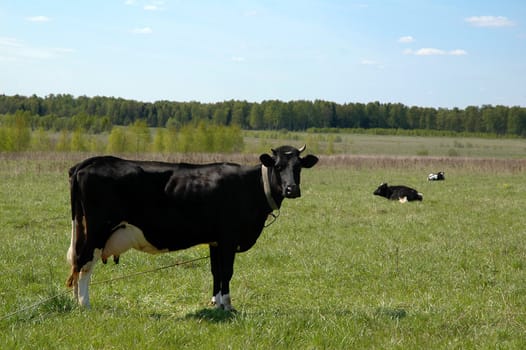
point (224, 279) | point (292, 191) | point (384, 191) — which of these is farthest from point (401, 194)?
point (224, 279)

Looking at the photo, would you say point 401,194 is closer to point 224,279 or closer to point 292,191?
point 292,191

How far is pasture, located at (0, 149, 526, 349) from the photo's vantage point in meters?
6.41

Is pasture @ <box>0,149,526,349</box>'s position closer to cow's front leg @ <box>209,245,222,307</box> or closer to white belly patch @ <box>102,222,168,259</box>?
cow's front leg @ <box>209,245,222,307</box>

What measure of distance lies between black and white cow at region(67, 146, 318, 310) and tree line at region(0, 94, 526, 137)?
13614 centimetres

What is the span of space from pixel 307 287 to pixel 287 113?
485 ft

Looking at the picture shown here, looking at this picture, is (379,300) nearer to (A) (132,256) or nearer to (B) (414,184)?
(A) (132,256)

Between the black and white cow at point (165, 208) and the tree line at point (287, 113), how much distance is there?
447ft

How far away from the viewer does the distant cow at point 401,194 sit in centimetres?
2330

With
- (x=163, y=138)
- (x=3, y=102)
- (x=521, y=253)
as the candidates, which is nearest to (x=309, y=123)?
(x=3, y=102)

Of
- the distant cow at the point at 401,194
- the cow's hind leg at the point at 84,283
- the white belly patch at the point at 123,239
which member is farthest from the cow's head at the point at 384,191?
the cow's hind leg at the point at 84,283

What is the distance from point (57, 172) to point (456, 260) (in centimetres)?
2778

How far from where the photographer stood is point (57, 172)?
113 ft

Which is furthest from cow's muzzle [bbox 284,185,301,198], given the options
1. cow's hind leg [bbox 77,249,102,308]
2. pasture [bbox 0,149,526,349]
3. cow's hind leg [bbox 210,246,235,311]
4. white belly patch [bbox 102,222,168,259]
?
cow's hind leg [bbox 77,249,102,308]

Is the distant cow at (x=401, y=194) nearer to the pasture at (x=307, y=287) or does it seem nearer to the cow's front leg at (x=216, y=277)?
the pasture at (x=307, y=287)
